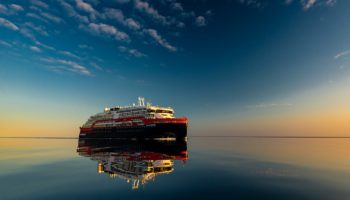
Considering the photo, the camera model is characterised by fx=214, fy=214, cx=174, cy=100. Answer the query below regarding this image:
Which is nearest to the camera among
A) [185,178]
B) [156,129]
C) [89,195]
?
[89,195]

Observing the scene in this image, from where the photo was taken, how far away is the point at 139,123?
84.1 meters

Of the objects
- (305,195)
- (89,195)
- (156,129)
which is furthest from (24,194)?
(156,129)

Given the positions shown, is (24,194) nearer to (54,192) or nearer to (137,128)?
(54,192)

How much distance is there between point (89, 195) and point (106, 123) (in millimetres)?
92423

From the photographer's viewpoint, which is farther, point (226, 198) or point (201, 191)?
point (201, 191)

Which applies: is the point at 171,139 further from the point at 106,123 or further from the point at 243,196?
the point at 243,196

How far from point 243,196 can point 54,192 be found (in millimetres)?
13526

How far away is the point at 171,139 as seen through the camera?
8256 centimetres

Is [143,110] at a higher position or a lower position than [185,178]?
higher

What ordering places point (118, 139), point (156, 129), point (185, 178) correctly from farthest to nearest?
point (118, 139) < point (156, 129) < point (185, 178)

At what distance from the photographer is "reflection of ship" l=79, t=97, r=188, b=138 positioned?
79562 millimetres

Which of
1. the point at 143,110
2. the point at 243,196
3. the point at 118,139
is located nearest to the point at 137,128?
the point at 143,110

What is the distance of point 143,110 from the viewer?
86312 millimetres

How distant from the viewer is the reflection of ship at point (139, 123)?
261 feet
